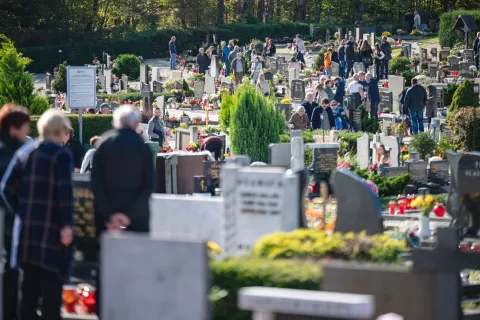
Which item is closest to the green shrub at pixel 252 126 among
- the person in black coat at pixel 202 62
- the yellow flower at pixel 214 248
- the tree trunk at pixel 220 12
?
the yellow flower at pixel 214 248

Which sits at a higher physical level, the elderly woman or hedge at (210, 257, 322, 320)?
the elderly woman

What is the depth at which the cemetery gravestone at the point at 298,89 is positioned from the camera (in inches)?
1409

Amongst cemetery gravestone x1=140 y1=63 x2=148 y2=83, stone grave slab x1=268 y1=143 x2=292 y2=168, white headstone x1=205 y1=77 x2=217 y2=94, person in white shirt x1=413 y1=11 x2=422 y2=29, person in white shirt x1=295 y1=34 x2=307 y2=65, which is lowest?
stone grave slab x1=268 y1=143 x2=292 y2=168

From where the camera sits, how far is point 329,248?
27.3 ft

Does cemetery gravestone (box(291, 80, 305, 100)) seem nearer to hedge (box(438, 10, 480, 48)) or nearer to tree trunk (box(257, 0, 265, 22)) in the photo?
hedge (box(438, 10, 480, 48))

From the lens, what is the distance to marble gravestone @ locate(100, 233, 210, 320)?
6.67 m

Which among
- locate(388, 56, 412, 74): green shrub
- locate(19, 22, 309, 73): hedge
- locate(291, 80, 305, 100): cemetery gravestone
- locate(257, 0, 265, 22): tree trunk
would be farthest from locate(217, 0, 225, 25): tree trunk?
locate(291, 80, 305, 100): cemetery gravestone

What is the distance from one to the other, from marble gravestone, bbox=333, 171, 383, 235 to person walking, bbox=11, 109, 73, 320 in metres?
2.83

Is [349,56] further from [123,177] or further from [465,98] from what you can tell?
[123,177]

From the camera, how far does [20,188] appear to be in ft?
28.8

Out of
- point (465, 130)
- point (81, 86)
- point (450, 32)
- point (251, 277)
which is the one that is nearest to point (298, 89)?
point (465, 130)

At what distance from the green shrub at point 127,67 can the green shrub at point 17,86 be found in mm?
22736

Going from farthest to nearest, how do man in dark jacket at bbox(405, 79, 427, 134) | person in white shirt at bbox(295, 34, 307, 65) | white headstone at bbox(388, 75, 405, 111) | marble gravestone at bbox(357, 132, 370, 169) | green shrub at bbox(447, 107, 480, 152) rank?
person in white shirt at bbox(295, 34, 307, 65), white headstone at bbox(388, 75, 405, 111), man in dark jacket at bbox(405, 79, 427, 134), green shrub at bbox(447, 107, 480, 152), marble gravestone at bbox(357, 132, 370, 169)

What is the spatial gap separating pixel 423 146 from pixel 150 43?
40109mm
